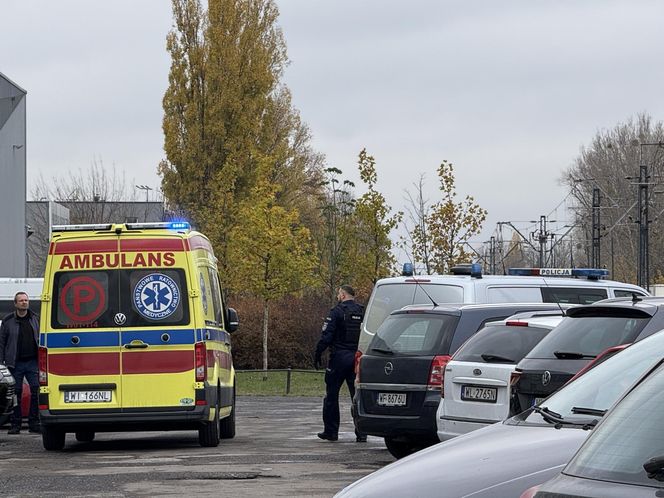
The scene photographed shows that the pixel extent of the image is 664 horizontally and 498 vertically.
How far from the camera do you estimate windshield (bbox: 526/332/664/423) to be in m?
7.20

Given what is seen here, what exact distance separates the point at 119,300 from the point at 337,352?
2.77 m

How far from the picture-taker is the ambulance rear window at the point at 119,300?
52.4 ft

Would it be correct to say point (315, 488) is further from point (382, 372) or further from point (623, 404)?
point (623, 404)

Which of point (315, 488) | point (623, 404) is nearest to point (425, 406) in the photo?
point (315, 488)

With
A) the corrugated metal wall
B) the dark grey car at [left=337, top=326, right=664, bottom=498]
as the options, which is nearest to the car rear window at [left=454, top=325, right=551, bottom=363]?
the dark grey car at [left=337, top=326, right=664, bottom=498]

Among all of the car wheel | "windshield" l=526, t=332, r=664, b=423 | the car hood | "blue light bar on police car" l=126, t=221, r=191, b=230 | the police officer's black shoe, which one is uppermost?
"blue light bar on police car" l=126, t=221, r=191, b=230

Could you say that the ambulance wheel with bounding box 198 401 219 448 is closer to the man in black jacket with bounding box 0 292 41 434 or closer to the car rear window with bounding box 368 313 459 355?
the car rear window with bounding box 368 313 459 355

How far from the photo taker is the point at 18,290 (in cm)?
2206

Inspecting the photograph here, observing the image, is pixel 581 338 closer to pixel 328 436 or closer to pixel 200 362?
pixel 200 362

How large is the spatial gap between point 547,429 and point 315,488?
201 inches

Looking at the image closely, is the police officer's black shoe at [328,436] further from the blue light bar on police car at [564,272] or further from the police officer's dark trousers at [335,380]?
the blue light bar on police car at [564,272]

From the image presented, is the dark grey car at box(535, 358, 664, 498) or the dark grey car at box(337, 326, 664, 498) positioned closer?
the dark grey car at box(535, 358, 664, 498)

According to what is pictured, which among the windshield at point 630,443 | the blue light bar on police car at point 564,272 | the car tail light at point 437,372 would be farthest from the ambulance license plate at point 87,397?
the windshield at point 630,443

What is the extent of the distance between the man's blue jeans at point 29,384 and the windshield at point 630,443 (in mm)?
16011
